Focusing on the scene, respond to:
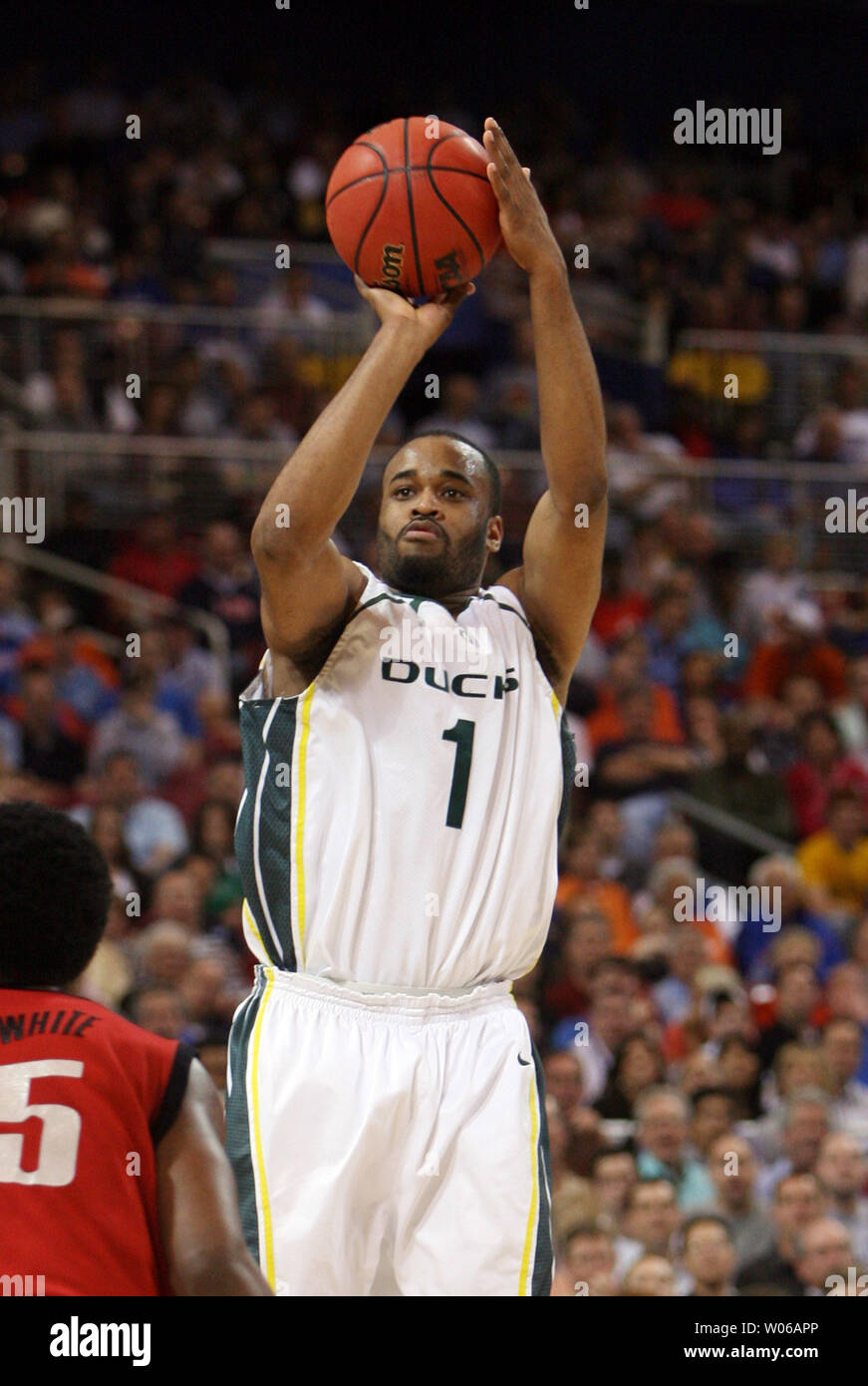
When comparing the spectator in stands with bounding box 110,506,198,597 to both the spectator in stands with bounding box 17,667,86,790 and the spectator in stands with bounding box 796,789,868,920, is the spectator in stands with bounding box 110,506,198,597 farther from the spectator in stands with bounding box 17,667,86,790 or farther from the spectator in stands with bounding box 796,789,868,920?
the spectator in stands with bounding box 796,789,868,920

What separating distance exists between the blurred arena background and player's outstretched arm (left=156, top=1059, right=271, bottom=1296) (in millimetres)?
3992

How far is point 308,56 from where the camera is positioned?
1598 centimetres

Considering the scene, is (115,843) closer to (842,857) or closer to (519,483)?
(842,857)

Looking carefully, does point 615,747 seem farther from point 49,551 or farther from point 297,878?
point 297,878

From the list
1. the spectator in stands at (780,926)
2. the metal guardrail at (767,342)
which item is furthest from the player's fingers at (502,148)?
the metal guardrail at (767,342)

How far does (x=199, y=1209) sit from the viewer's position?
2.92m

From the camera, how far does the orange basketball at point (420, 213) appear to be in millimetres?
4184

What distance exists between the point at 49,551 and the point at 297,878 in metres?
7.14

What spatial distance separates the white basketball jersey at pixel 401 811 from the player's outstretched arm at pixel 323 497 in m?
0.12

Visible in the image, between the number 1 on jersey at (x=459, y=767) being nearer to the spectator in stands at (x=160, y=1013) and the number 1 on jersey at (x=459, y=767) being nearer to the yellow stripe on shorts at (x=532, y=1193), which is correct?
Answer: the yellow stripe on shorts at (x=532, y=1193)

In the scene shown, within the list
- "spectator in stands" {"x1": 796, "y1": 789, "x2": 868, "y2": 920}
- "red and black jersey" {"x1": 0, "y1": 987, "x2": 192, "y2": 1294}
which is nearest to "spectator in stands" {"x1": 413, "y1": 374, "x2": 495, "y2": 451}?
"spectator in stands" {"x1": 796, "y1": 789, "x2": 868, "y2": 920}

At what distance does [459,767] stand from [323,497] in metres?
0.65

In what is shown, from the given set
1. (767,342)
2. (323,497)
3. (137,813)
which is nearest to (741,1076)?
(137,813)
